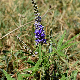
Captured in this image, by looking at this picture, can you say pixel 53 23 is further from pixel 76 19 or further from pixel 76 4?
pixel 76 4

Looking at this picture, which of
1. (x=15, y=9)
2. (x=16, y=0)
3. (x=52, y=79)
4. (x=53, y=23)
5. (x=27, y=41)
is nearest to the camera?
(x=52, y=79)

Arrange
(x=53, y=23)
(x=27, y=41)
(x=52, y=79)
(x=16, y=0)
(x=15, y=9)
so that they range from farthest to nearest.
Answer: (x=16, y=0) < (x=15, y=9) < (x=53, y=23) < (x=27, y=41) < (x=52, y=79)

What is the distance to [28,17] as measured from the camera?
3.92 metres

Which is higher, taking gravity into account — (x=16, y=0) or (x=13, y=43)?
(x=16, y=0)

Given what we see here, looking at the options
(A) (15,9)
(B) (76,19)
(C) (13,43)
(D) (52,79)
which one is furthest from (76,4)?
(D) (52,79)

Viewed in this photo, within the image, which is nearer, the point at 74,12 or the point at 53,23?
the point at 53,23

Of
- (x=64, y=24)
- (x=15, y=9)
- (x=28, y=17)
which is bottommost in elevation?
(x=64, y=24)

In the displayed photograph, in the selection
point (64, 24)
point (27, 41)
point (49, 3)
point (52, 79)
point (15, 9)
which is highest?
point (49, 3)

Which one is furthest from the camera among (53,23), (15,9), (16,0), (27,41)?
(16,0)

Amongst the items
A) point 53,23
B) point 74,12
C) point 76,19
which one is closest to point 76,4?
point 74,12

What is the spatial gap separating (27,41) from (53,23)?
1022 millimetres

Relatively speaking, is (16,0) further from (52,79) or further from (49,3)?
(52,79)

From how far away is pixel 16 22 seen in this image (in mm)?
3855

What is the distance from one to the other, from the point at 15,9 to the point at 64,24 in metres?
1.65
